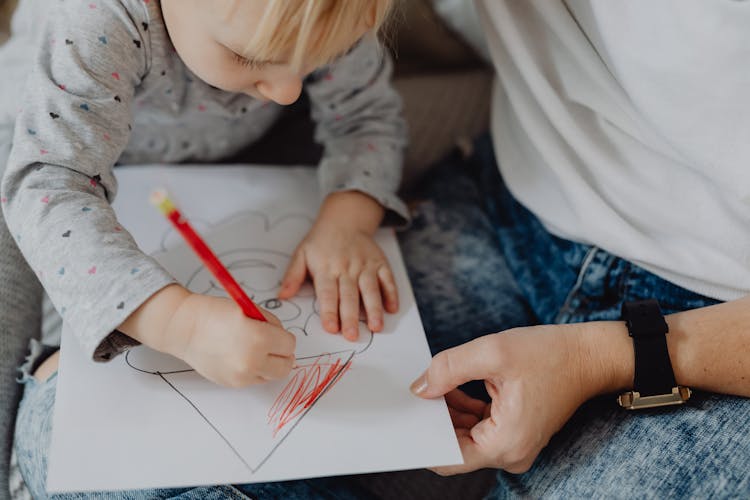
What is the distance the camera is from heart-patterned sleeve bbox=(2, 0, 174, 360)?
1.74ft

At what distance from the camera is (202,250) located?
0.47 meters

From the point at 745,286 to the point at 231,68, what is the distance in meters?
0.47

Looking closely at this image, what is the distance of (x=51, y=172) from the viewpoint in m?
0.57

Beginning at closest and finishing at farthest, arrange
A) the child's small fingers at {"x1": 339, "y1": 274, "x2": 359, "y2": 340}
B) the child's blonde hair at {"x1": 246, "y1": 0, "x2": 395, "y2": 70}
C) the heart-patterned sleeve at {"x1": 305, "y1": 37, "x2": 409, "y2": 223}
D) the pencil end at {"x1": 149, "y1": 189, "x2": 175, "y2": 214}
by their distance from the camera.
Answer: the pencil end at {"x1": 149, "y1": 189, "x2": 175, "y2": 214} → the child's blonde hair at {"x1": 246, "y1": 0, "x2": 395, "y2": 70} → the child's small fingers at {"x1": 339, "y1": 274, "x2": 359, "y2": 340} → the heart-patterned sleeve at {"x1": 305, "y1": 37, "x2": 409, "y2": 223}

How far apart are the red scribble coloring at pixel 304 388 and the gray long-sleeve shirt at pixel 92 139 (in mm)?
133

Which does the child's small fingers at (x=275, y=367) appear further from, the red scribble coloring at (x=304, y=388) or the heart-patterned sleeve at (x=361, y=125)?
the heart-patterned sleeve at (x=361, y=125)

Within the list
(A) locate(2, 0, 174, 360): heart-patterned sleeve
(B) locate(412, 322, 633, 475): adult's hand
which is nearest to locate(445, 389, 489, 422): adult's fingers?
(B) locate(412, 322, 633, 475): adult's hand

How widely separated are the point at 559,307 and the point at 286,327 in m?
0.29

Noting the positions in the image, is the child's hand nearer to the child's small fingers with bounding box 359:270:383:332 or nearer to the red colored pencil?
the child's small fingers with bounding box 359:270:383:332

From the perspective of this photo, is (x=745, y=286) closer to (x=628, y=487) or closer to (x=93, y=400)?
(x=628, y=487)

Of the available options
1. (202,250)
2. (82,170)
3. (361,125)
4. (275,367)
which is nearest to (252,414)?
(275,367)

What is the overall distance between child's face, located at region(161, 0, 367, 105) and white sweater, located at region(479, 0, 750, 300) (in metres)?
0.20

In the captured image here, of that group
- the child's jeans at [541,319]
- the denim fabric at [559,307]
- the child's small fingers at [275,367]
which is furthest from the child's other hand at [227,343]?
the denim fabric at [559,307]

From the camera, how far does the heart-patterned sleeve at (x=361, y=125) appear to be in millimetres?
753
